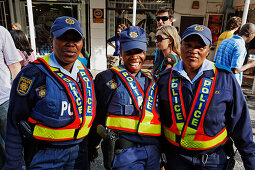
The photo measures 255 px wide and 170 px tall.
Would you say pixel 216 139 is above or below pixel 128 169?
above

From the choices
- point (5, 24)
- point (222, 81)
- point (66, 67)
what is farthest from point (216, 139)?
point (5, 24)

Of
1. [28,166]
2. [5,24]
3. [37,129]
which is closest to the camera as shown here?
[37,129]

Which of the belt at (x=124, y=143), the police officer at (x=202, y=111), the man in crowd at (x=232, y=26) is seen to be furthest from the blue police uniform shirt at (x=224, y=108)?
the man in crowd at (x=232, y=26)

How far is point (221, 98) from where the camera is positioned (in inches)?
57.2

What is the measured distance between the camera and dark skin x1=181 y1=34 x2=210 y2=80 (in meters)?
1.55

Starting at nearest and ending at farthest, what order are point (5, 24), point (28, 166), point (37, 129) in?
point (37, 129) < point (28, 166) < point (5, 24)

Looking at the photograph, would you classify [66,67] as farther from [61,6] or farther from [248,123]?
[61,6]

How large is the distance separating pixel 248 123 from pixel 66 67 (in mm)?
1611

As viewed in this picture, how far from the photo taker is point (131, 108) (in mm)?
1509

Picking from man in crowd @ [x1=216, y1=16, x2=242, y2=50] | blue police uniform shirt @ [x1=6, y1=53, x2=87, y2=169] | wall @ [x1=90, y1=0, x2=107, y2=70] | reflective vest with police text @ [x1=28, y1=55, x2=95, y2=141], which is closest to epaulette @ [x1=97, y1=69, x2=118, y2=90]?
reflective vest with police text @ [x1=28, y1=55, x2=95, y2=141]

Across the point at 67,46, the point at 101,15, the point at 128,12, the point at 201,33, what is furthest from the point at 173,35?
the point at 128,12

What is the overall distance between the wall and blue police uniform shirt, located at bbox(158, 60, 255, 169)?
23.2 feet

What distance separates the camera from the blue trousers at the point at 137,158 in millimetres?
1458

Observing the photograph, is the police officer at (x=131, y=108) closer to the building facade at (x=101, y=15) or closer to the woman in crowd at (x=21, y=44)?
the woman in crowd at (x=21, y=44)
